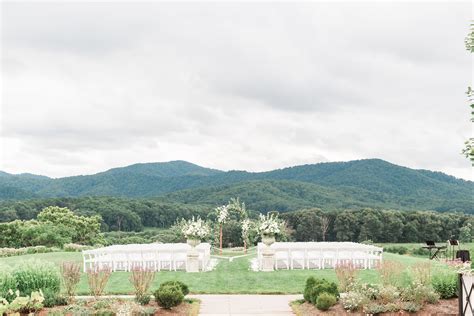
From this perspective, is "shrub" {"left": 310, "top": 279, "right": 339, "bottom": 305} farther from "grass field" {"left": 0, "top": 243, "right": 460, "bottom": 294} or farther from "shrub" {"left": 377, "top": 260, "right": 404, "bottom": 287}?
"grass field" {"left": 0, "top": 243, "right": 460, "bottom": 294}

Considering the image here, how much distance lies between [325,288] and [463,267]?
2.84 m

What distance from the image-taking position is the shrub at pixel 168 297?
476 inches

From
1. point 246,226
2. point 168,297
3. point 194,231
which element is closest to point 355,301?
point 168,297

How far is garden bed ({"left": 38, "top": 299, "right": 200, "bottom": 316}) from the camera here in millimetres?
11305

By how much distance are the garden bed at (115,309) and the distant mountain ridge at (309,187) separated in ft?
184

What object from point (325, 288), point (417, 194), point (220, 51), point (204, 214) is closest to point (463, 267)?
point (325, 288)

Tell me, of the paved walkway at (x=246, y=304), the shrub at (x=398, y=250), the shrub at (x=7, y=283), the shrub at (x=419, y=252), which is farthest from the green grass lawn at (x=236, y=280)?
the shrub at (x=419, y=252)

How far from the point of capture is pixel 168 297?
12.1m

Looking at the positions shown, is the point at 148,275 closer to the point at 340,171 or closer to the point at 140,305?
the point at 140,305

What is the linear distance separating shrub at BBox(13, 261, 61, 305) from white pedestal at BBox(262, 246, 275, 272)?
8.19m

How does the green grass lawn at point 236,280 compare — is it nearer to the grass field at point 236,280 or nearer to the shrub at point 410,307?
the grass field at point 236,280

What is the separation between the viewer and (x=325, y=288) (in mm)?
12461

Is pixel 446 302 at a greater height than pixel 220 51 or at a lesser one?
lesser

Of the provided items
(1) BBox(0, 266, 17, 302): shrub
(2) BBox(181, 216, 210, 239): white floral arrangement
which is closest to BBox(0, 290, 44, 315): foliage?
(1) BBox(0, 266, 17, 302): shrub
